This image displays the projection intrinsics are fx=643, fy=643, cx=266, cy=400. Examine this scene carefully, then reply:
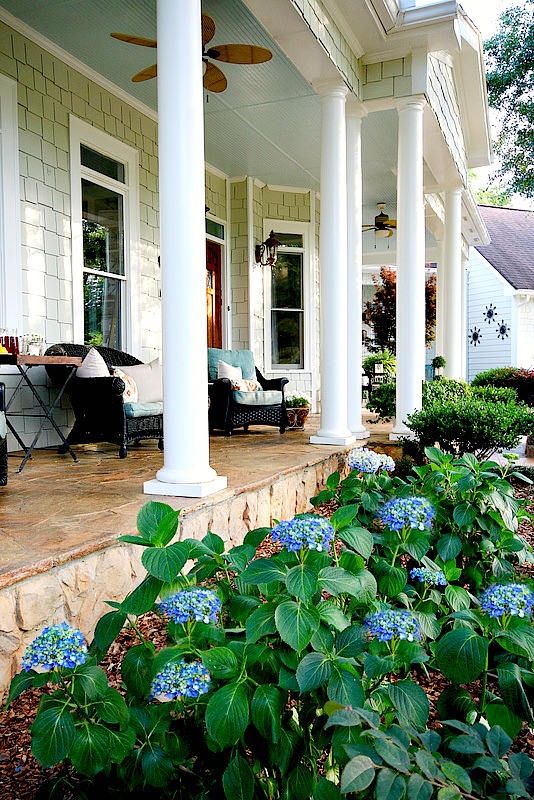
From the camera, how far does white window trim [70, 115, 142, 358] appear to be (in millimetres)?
5461

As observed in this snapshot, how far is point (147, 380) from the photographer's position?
5.39 metres

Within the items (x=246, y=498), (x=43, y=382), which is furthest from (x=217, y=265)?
(x=246, y=498)

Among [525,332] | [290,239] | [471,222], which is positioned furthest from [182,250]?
[525,332]

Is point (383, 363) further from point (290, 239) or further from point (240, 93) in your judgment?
point (240, 93)

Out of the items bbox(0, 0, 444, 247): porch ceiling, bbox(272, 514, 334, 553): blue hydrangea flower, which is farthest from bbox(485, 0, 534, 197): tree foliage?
bbox(272, 514, 334, 553): blue hydrangea flower

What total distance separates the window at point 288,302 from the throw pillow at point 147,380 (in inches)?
148

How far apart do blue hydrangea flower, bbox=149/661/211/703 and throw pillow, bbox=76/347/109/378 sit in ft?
12.5

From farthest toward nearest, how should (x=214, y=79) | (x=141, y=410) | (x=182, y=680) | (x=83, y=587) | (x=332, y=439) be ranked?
(x=332, y=439), (x=214, y=79), (x=141, y=410), (x=83, y=587), (x=182, y=680)

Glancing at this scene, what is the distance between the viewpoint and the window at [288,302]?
9125 mm

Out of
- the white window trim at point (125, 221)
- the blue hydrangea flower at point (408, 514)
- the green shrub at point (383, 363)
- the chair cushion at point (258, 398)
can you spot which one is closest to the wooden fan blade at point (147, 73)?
the white window trim at point (125, 221)

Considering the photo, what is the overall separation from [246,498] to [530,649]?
214 centimetres

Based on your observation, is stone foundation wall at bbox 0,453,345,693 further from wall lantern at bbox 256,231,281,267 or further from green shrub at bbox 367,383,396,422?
wall lantern at bbox 256,231,281,267

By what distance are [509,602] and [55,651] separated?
2.84 feet

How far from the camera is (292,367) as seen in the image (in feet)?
30.5
